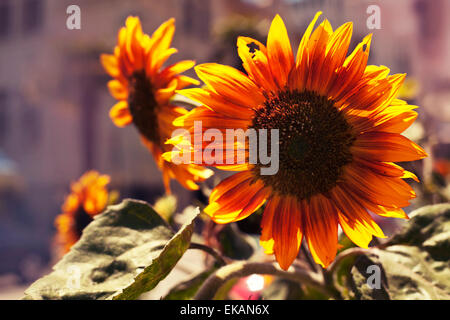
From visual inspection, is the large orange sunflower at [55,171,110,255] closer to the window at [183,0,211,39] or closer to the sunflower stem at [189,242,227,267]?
the sunflower stem at [189,242,227,267]

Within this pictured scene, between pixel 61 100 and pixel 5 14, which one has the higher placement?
pixel 5 14

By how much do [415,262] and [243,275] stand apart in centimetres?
13

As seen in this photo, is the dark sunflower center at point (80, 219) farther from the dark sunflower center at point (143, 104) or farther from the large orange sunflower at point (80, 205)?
the dark sunflower center at point (143, 104)

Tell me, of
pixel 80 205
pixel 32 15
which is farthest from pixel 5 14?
pixel 80 205

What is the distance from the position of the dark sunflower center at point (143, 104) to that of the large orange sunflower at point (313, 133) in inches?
4.7

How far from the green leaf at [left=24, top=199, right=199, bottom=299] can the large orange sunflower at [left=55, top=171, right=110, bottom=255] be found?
27cm

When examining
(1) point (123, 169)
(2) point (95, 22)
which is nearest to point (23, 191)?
(1) point (123, 169)

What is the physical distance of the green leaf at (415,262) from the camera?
11.8 inches

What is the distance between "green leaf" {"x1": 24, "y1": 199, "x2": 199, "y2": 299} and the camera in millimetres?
264

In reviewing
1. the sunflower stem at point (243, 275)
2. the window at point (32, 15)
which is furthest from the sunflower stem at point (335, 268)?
the window at point (32, 15)

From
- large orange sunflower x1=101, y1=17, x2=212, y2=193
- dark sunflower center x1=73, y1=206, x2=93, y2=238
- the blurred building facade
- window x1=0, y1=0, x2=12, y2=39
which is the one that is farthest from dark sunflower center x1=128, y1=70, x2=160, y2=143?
window x1=0, y1=0, x2=12, y2=39

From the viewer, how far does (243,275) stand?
0.30 metres

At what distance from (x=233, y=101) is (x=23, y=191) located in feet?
24.4

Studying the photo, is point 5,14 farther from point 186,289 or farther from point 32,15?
point 186,289
